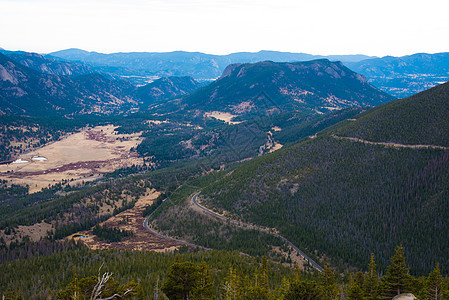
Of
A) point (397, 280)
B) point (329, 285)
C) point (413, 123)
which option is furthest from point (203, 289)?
point (413, 123)

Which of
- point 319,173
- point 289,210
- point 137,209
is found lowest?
point 137,209

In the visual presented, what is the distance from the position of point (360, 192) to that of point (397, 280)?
82068 mm

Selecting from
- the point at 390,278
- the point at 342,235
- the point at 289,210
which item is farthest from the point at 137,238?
the point at 390,278

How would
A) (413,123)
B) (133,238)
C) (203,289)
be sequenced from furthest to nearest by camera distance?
(413,123) < (133,238) < (203,289)

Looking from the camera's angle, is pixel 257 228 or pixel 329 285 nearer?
pixel 329 285

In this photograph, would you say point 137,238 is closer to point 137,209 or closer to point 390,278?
point 137,209

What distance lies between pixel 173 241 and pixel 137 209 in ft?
154

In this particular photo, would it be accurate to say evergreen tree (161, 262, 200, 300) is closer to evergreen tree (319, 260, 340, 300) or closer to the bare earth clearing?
evergreen tree (319, 260, 340, 300)

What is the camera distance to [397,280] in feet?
166

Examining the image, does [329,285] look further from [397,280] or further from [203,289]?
[203,289]

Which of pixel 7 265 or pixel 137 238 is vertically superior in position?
pixel 7 265

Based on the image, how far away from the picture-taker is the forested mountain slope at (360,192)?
349 ft

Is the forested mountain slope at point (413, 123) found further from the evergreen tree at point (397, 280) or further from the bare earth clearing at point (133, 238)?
the bare earth clearing at point (133, 238)

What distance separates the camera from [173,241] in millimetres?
129250
